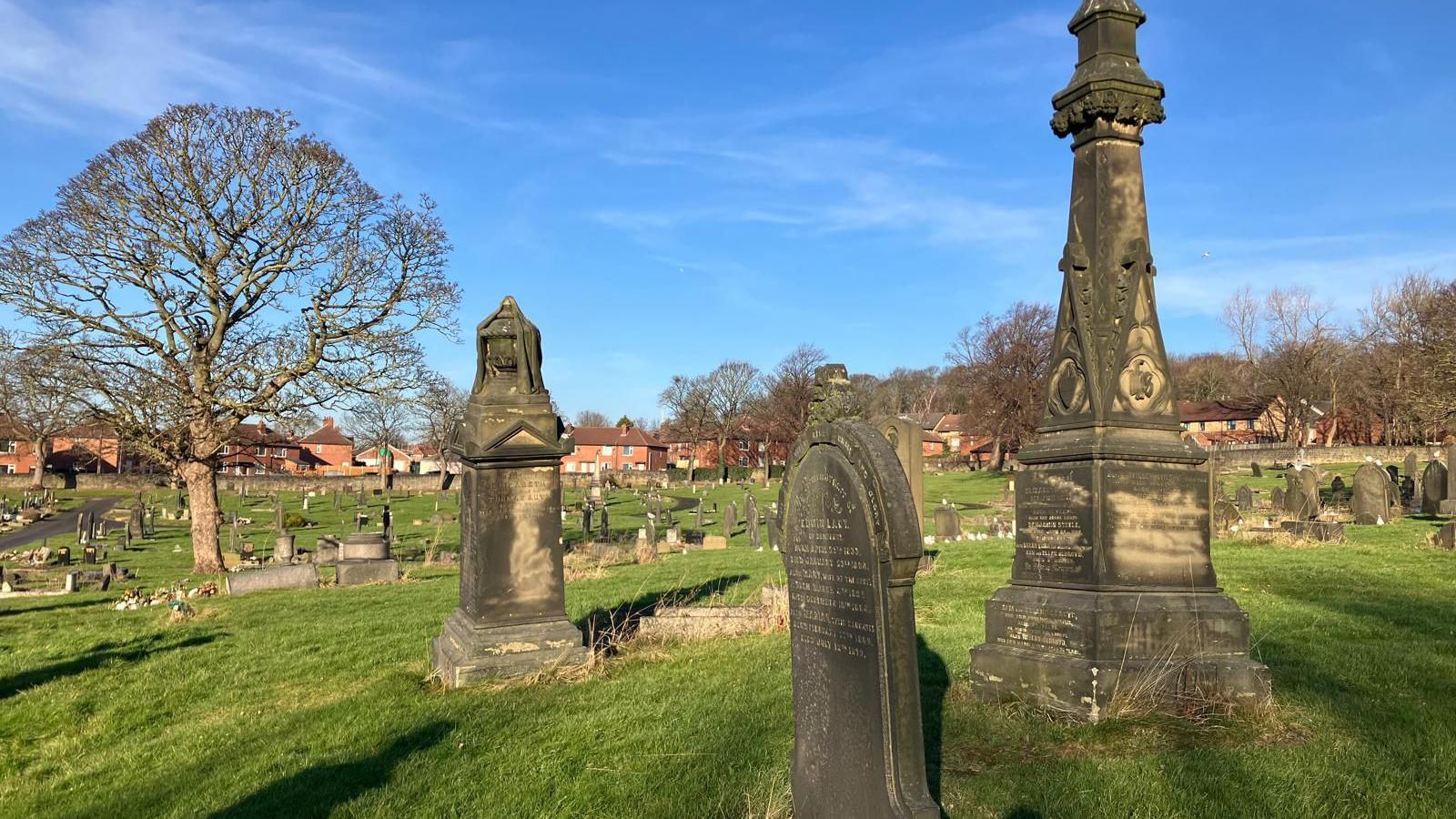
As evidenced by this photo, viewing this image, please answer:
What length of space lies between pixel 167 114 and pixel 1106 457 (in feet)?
70.8

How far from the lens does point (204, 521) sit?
21.5 m

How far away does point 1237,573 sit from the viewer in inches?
513

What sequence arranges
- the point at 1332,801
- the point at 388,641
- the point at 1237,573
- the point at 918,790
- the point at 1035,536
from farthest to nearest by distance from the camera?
the point at 1237,573, the point at 388,641, the point at 1035,536, the point at 1332,801, the point at 918,790

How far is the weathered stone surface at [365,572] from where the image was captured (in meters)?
18.2

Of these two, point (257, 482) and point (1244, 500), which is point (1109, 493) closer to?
point (1244, 500)

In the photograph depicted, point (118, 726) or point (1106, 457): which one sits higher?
point (1106, 457)

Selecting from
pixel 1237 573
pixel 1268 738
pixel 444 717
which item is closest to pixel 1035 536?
pixel 1268 738

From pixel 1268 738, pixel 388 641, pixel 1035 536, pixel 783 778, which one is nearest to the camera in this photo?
pixel 783 778

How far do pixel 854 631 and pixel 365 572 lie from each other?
649 inches

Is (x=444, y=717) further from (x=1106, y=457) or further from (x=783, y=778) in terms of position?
(x=1106, y=457)

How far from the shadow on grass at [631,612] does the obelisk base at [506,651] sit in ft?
1.14

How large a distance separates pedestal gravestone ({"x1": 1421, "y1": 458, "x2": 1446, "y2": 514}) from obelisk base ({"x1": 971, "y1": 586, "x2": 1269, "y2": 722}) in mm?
20863

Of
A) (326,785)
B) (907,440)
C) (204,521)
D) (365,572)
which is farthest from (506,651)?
(204,521)

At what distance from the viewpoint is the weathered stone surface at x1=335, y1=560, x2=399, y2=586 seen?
18250 mm
